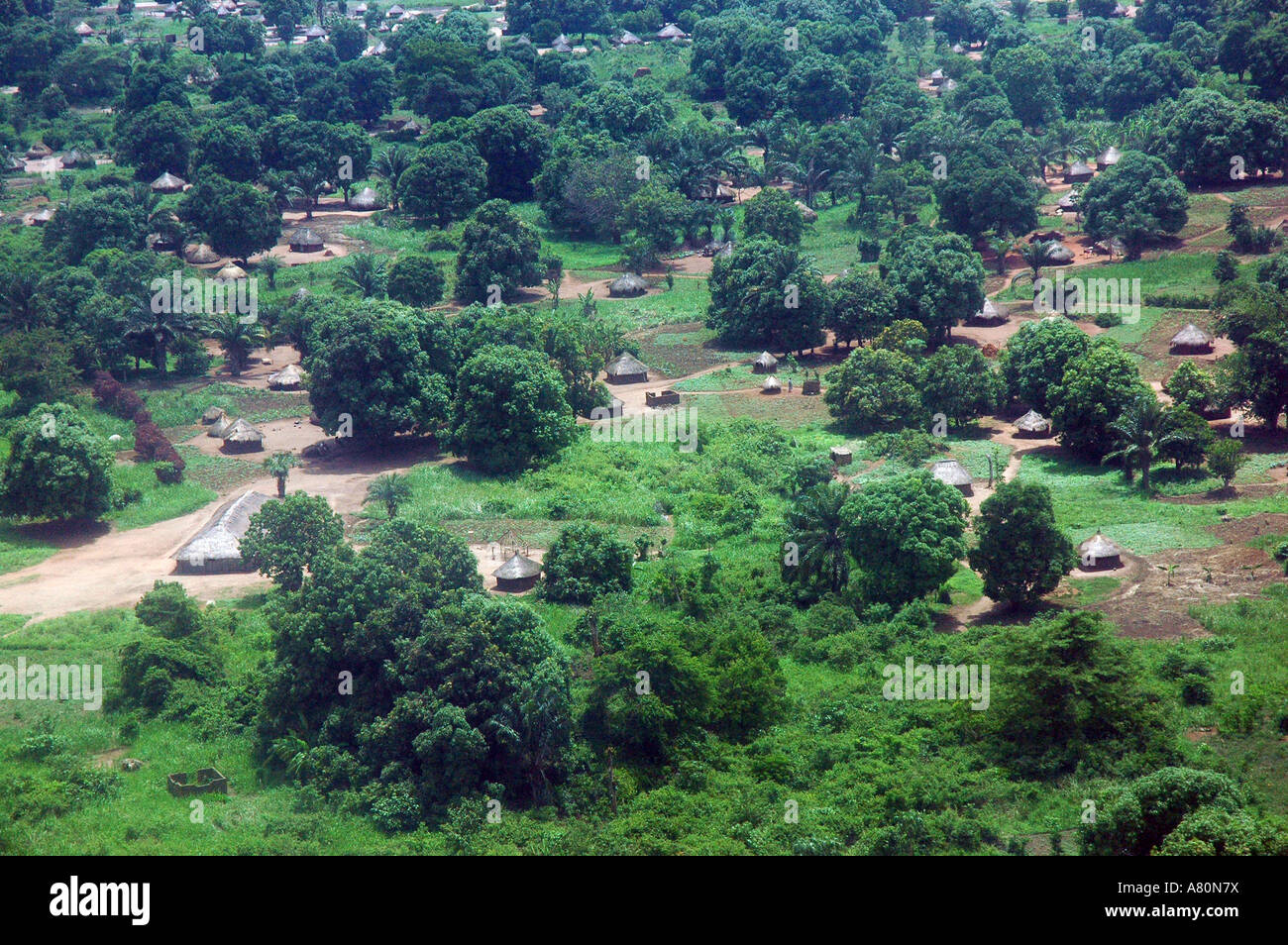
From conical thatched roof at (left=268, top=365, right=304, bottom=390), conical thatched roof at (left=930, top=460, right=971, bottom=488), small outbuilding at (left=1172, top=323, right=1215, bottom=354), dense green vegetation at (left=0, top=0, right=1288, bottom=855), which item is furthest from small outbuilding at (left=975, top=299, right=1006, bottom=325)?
conical thatched roof at (left=268, top=365, right=304, bottom=390)

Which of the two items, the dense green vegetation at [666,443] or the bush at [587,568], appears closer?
the dense green vegetation at [666,443]

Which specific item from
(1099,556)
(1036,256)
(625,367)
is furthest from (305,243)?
(1099,556)

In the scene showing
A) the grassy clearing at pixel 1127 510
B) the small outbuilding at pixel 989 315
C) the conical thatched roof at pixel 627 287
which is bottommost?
the grassy clearing at pixel 1127 510

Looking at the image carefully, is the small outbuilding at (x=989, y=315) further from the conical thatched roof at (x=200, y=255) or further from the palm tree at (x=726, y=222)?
the conical thatched roof at (x=200, y=255)

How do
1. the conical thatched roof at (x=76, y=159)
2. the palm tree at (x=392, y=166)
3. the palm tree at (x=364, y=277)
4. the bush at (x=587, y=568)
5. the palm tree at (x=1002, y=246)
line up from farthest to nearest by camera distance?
the conical thatched roof at (x=76, y=159)
the palm tree at (x=392, y=166)
the palm tree at (x=1002, y=246)
the palm tree at (x=364, y=277)
the bush at (x=587, y=568)

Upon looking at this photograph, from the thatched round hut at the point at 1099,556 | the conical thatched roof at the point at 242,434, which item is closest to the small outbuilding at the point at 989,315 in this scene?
the thatched round hut at the point at 1099,556

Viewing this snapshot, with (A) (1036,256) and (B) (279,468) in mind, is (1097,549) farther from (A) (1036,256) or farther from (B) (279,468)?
(A) (1036,256)
